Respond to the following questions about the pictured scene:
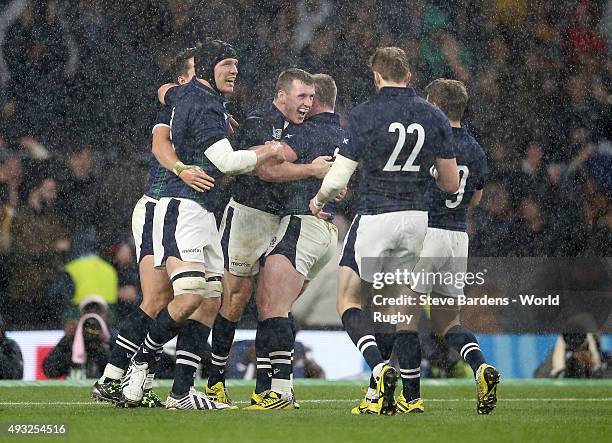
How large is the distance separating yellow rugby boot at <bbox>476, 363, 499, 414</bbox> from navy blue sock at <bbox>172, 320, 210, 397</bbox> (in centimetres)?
178

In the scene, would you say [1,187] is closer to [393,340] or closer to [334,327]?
[334,327]

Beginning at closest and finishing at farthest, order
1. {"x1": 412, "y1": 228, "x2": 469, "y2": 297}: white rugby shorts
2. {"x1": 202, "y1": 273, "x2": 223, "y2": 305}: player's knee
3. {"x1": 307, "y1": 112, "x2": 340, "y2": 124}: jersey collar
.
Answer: {"x1": 202, "y1": 273, "x2": 223, "y2": 305}: player's knee < {"x1": 412, "y1": 228, "x2": 469, "y2": 297}: white rugby shorts < {"x1": 307, "y1": 112, "x2": 340, "y2": 124}: jersey collar

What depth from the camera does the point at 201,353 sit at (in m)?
9.01

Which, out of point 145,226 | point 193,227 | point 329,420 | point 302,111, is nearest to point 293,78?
point 302,111

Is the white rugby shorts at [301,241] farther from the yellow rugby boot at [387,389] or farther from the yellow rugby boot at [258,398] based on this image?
the yellow rugby boot at [387,389]

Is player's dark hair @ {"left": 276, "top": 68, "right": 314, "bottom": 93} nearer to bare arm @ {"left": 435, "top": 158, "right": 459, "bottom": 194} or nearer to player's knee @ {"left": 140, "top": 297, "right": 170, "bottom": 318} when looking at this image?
bare arm @ {"left": 435, "top": 158, "right": 459, "bottom": 194}

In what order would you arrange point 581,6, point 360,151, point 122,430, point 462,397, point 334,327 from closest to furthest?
point 122,430
point 360,151
point 462,397
point 334,327
point 581,6

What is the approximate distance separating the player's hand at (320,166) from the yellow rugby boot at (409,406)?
5.13 feet

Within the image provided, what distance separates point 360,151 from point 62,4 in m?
7.27

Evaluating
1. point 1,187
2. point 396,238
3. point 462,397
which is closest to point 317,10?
point 1,187

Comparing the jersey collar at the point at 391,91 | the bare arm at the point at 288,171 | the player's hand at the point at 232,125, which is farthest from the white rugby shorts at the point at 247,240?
the jersey collar at the point at 391,91

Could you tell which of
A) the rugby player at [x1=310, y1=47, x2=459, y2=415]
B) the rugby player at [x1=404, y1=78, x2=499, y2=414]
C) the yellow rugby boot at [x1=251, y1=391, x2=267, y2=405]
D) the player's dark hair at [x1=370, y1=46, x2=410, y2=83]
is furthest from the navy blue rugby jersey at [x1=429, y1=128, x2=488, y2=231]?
the yellow rugby boot at [x1=251, y1=391, x2=267, y2=405]

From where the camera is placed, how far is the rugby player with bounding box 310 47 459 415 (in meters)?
8.71

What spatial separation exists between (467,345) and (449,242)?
74 centimetres
